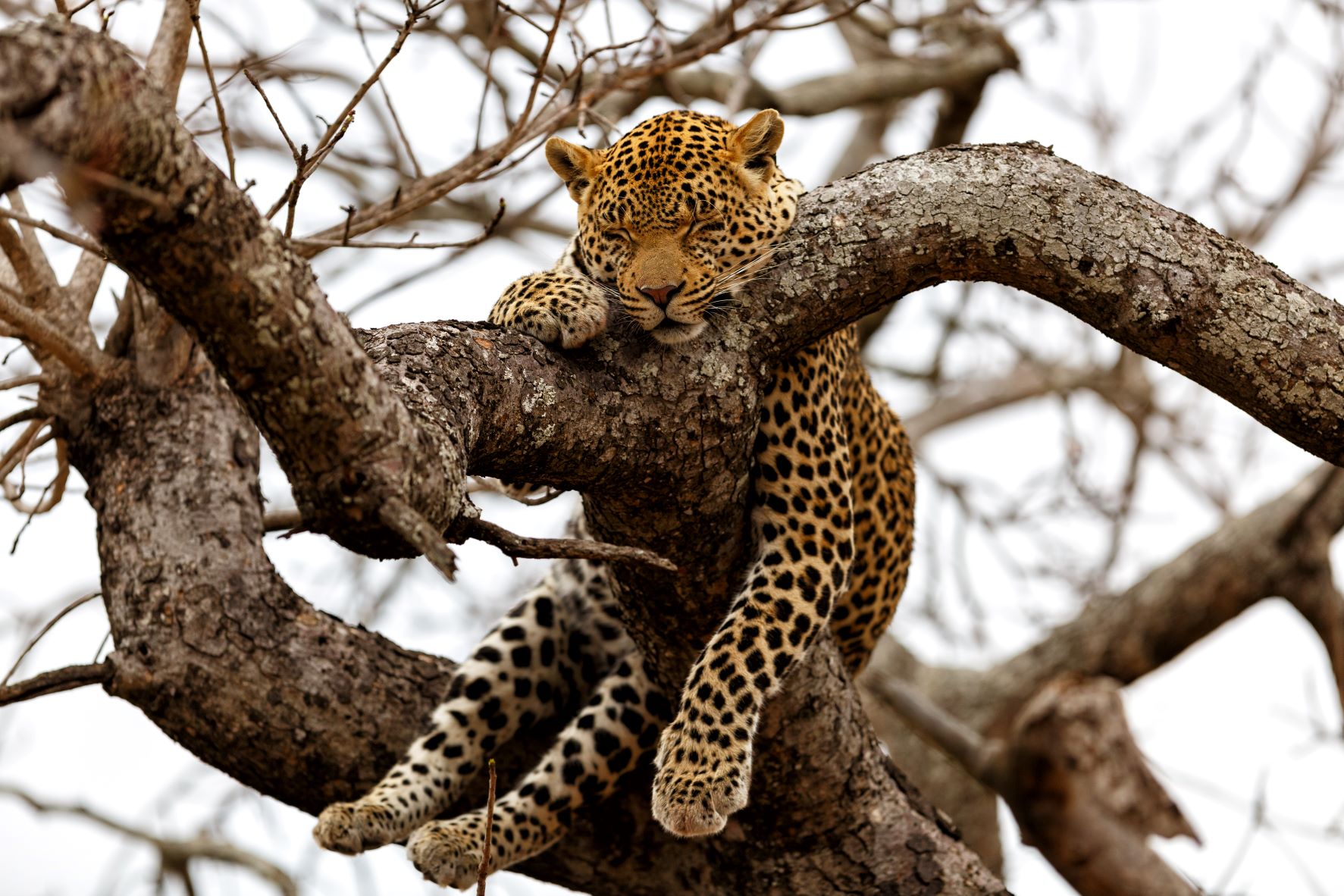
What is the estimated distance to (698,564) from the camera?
198 inches

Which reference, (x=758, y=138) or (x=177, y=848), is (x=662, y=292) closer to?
(x=758, y=138)

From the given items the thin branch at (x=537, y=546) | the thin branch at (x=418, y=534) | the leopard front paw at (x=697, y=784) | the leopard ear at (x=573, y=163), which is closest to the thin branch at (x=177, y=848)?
the leopard front paw at (x=697, y=784)

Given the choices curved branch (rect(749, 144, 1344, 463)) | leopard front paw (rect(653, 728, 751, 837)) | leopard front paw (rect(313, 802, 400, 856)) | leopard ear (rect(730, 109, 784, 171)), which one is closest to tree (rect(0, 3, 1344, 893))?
curved branch (rect(749, 144, 1344, 463))

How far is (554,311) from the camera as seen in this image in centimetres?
446

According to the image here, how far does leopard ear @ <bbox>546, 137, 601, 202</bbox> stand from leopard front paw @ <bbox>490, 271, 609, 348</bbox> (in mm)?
903

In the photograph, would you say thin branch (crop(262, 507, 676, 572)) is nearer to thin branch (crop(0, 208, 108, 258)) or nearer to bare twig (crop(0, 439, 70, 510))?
thin branch (crop(0, 208, 108, 258))

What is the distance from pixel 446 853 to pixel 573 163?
2550 mm

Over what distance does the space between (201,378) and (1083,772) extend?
182 inches

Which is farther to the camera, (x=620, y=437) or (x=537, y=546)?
(x=620, y=437)

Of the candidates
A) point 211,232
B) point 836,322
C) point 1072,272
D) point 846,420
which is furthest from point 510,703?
point 211,232

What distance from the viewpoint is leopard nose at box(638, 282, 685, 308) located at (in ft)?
15.4

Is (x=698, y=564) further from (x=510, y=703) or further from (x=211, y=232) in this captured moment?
(x=211, y=232)

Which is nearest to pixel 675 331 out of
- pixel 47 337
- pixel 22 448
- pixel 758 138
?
pixel 758 138

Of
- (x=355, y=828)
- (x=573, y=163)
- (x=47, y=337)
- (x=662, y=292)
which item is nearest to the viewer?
(x=662, y=292)
